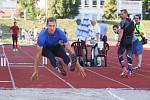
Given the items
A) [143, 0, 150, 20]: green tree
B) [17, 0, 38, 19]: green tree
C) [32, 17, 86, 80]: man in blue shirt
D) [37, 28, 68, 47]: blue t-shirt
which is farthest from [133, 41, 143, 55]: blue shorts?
[143, 0, 150, 20]: green tree

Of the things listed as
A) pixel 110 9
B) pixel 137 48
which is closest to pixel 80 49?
pixel 137 48

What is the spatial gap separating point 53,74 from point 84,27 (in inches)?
126

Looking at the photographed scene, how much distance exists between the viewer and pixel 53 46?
11.1 metres

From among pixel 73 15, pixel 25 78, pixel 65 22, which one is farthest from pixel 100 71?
pixel 73 15

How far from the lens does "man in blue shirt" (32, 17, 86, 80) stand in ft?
34.3

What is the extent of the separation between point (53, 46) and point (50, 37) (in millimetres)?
387

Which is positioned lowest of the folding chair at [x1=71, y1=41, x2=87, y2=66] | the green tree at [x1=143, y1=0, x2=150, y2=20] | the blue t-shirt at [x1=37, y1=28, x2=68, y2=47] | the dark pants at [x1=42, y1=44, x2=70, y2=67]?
the green tree at [x1=143, y1=0, x2=150, y2=20]

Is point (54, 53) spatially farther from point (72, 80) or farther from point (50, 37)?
point (72, 80)

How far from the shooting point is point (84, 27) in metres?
18.8

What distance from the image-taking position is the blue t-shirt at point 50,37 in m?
10.6

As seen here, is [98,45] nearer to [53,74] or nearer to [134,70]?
[134,70]

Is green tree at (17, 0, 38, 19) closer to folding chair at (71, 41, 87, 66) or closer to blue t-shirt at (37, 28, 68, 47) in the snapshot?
folding chair at (71, 41, 87, 66)

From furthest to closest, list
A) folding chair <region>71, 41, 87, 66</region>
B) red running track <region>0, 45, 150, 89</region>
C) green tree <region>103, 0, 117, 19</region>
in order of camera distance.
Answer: green tree <region>103, 0, 117, 19</region> → folding chair <region>71, 41, 87, 66</region> → red running track <region>0, 45, 150, 89</region>

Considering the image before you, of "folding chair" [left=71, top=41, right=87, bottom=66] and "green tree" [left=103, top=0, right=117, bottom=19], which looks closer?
"folding chair" [left=71, top=41, right=87, bottom=66]
